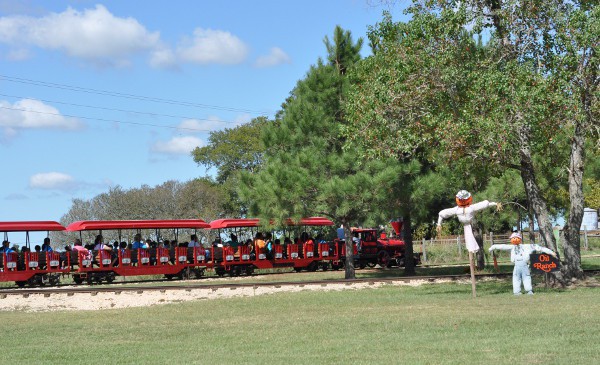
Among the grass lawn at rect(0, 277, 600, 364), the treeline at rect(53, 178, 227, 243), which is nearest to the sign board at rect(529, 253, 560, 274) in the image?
the grass lawn at rect(0, 277, 600, 364)

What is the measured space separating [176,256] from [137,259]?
5.62 feet

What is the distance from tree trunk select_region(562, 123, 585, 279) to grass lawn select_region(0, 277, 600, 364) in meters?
2.31

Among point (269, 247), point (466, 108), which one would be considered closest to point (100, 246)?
point (269, 247)

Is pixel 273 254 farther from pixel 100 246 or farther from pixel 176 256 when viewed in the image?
pixel 100 246

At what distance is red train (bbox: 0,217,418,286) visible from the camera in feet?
103

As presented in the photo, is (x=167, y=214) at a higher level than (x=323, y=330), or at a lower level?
higher

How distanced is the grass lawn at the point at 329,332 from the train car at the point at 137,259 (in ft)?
38.5

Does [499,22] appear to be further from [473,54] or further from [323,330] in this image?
[323,330]

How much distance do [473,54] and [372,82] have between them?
3.14 m

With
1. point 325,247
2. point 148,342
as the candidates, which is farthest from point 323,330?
point 325,247

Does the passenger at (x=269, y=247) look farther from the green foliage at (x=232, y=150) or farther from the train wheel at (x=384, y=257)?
the green foliage at (x=232, y=150)

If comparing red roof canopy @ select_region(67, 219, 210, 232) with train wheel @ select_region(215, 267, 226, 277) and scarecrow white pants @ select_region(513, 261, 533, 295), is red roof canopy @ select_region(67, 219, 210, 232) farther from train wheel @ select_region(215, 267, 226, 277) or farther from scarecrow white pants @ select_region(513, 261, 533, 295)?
scarecrow white pants @ select_region(513, 261, 533, 295)

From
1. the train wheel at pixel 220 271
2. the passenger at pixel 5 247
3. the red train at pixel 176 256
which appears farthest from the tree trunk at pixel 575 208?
the passenger at pixel 5 247

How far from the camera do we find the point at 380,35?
2378 cm
